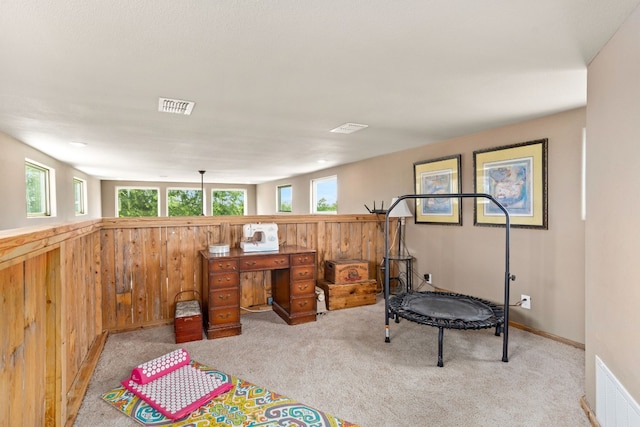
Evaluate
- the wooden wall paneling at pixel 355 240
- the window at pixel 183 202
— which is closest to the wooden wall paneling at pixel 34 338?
the wooden wall paneling at pixel 355 240

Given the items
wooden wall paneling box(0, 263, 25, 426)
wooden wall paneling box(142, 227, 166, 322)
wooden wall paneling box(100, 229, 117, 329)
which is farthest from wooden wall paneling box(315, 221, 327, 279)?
wooden wall paneling box(0, 263, 25, 426)

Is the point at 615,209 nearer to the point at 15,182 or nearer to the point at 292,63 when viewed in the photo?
the point at 292,63

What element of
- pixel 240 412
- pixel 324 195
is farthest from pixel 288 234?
pixel 324 195

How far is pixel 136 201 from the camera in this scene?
405 inches

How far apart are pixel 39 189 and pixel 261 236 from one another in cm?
391

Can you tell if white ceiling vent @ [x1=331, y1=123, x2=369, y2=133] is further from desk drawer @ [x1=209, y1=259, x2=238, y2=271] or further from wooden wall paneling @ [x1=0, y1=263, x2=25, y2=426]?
wooden wall paneling @ [x1=0, y1=263, x2=25, y2=426]

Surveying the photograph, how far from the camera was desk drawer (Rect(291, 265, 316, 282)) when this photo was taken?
3.59 metres

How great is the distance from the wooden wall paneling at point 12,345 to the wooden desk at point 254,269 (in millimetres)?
1806

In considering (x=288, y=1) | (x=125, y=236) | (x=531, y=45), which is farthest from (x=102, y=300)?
(x=531, y=45)

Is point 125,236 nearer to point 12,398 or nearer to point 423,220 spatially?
point 12,398

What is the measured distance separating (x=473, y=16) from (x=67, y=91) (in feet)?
8.89

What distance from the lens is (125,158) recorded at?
5.59 metres

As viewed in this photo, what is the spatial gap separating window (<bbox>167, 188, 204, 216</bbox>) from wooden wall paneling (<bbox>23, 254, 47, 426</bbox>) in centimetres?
922

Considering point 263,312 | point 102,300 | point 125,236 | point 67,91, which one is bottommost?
point 263,312
